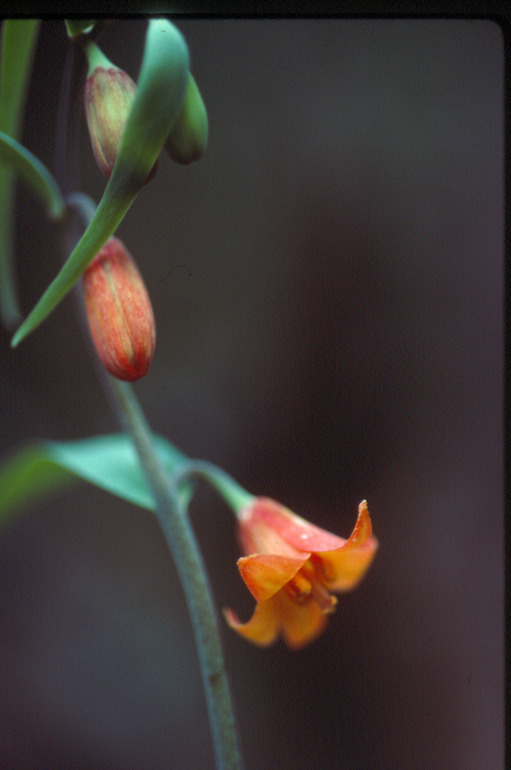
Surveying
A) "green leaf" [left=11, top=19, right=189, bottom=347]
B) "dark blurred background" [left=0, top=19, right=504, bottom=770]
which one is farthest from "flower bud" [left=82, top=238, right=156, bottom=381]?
"dark blurred background" [left=0, top=19, right=504, bottom=770]

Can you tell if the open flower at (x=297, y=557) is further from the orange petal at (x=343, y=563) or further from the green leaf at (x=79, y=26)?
the green leaf at (x=79, y=26)

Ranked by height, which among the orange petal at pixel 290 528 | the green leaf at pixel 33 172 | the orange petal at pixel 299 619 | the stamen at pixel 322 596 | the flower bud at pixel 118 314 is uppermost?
the green leaf at pixel 33 172

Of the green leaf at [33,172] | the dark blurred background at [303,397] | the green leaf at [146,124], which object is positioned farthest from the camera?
the dark blurred background at [303,397]

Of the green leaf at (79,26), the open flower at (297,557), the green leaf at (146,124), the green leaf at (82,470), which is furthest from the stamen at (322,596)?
the green leaf at (79,26)

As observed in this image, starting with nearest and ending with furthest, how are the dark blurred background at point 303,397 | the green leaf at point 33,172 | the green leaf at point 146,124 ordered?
1. the green leaf at point 146,124
2. the green leaf at point 33,172
3. the dark blurred background at point 303,397

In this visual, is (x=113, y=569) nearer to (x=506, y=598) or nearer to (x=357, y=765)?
(x=357, y=765)

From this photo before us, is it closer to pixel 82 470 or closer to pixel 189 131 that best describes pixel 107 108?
pixel 189 131
